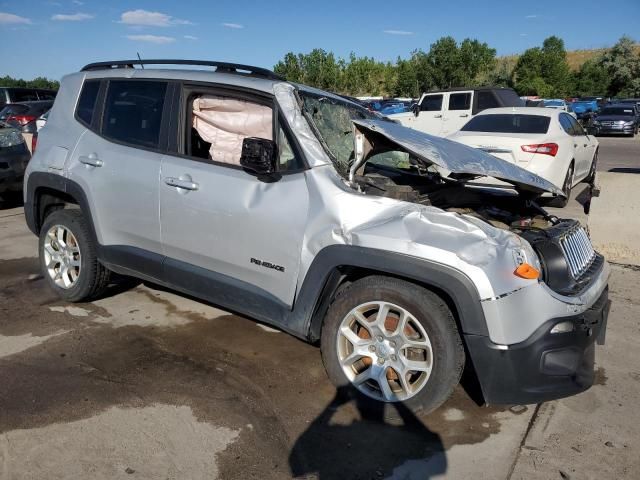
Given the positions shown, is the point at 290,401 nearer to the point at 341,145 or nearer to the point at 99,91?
the point at 341,145

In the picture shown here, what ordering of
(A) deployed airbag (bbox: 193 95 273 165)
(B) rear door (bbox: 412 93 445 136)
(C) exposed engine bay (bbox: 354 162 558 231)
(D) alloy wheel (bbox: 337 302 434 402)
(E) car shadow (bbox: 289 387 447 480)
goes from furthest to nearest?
(B) rear door (bbox: 412 93 445 136)
(A) deployed airbag (bbox: 193 95 273 165)
(C) exposed engine bay (bbox: 354 162 558 231)
(D) alloy wheel (bbox: 337 302 434 402)
(E) car shadow (bbox: 289 387 447 480)

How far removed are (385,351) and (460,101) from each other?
14.1 m

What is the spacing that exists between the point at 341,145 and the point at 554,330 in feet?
5.77

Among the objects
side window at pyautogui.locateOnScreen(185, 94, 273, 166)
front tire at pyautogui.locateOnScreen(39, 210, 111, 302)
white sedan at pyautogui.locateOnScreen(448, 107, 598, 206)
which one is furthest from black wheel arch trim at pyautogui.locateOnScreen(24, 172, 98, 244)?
white sedan at pyautogui.locateOnScreen(448, 107, 598, 206)

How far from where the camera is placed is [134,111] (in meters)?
4.06

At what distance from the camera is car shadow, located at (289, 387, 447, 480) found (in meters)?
2.66

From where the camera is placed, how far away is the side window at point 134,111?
12.8ft

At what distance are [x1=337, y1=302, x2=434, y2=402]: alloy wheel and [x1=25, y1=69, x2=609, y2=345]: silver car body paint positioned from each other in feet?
1.21

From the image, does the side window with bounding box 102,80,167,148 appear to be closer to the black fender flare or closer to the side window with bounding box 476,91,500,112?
the black fender flare

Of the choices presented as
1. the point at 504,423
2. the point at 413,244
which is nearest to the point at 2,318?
the point at 413,244

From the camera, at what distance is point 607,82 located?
2409 inches

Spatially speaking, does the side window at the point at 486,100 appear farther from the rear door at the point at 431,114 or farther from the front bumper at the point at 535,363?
the front bumper at the point at 535,363

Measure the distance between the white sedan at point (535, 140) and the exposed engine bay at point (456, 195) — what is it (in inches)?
174

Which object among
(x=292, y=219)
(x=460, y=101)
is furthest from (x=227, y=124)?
(x=460, y=101)
